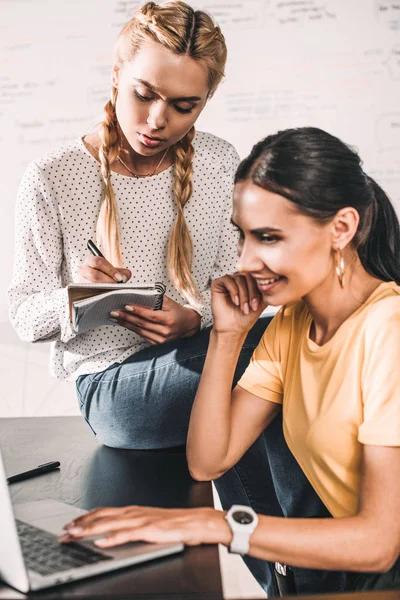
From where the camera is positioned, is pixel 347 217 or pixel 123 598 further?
pixel 347 217

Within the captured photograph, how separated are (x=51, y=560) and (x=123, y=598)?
0.11 meters

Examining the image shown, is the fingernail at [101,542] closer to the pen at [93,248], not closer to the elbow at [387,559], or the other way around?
the elbow at [387,559]

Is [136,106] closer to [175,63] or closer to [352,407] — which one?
[175,63]

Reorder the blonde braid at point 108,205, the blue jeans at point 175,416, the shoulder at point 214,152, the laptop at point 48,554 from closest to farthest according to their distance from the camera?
the laptop at point 48,554
the blue jeans at point 175,416
the blonde braid at point 108,205
the shoulder at point 214,152

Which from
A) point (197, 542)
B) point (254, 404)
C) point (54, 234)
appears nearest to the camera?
point (197, 542)

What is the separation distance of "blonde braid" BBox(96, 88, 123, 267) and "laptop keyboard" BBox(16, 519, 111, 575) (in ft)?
3.22

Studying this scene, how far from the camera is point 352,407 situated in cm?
126

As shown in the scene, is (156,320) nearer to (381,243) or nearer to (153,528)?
(381,243)

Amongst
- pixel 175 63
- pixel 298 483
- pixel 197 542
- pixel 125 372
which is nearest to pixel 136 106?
pixel 175 63

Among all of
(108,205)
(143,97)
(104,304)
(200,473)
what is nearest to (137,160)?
(108,205)

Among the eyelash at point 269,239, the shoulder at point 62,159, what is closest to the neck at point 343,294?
the eyelash at point 269,239

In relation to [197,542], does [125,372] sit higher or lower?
lower

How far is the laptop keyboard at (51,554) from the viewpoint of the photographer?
962 mm

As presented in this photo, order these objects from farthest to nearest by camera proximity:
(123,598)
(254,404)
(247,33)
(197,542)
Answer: (247,33)
(254,404)
(197,542)
(123,598)
